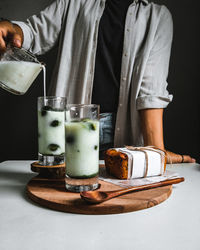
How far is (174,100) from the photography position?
232cm

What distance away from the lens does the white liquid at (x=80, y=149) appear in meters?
0.83

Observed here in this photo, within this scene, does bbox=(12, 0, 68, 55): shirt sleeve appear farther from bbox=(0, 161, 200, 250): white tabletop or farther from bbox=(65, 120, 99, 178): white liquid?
bbox=(0, 161, 200, 250): white tabletop

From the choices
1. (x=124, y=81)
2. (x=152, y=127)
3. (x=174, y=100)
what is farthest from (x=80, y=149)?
(x=174, y=100)

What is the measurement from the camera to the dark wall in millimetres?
2271

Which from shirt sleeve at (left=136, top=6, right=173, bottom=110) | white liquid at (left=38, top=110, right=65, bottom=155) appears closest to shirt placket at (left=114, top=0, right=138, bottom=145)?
shirt sleeve at (left=136, top=6, right=173, bottom=110)

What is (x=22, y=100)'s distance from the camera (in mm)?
2312

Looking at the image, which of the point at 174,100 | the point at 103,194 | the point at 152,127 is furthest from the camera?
the point at 174,100

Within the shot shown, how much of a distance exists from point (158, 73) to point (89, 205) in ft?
4.20

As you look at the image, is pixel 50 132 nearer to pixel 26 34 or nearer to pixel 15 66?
pixel 15 66

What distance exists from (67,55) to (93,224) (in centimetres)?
139

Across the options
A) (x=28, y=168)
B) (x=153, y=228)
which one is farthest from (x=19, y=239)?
(x=28, y=168)

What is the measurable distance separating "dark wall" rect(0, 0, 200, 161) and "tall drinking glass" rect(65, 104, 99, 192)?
1.57m

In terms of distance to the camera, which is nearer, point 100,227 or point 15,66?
point 100,227

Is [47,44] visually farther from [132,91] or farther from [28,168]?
[28,168]
